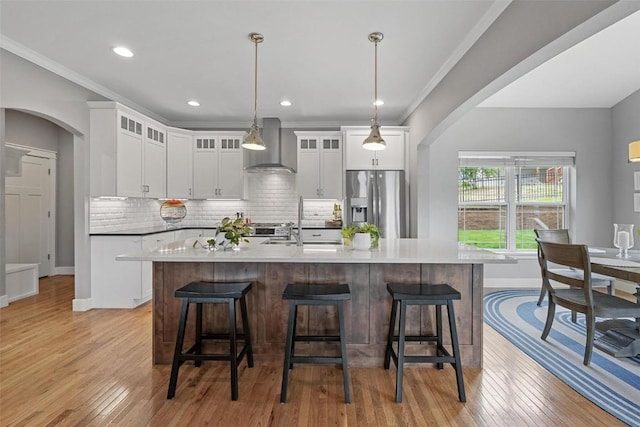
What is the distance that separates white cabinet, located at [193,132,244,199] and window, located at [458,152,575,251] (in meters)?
3.68

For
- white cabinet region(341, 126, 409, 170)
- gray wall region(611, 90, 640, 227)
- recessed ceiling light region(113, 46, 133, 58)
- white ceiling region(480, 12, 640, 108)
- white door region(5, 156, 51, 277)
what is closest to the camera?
recessed ceiling light region(113, 46, 133, 58)

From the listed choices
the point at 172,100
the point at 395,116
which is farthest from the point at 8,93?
the point at 395,116

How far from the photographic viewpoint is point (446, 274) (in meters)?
2.64

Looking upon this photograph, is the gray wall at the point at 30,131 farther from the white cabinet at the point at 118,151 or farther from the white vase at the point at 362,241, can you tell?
the white vase at the point at 362,241

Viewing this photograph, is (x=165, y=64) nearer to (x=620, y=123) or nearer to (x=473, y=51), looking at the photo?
(x=473, y=51)

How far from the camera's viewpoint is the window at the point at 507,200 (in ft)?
17.8

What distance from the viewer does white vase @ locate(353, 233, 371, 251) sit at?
273cm

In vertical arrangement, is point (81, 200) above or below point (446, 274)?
above

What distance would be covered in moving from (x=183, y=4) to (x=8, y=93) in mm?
2141

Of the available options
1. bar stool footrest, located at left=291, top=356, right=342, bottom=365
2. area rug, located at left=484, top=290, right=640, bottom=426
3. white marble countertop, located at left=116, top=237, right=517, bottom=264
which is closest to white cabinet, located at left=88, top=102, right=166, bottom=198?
white marble countertop, located at left=116, top=237, right=517, bottom=264

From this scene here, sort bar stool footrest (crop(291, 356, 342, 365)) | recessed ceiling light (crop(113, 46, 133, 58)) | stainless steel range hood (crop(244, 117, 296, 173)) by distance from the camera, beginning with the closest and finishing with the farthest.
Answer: bar stool footrest (crop(291, 356, 342, 365)) < recessed ceiling light (crop(113, 46, 133, 58)) < stainless steel range hood (crop(244, 117, 296, 173))

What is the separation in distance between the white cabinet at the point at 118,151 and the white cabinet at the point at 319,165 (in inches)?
88.3

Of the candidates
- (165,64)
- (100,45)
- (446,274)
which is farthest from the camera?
(165,64)

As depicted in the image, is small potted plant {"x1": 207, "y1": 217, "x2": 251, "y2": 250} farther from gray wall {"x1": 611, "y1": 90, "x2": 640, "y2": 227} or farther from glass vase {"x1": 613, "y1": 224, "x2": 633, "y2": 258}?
gray wall {"x1": 611, "y1": 90, "x2": 640, "y2": 227}
